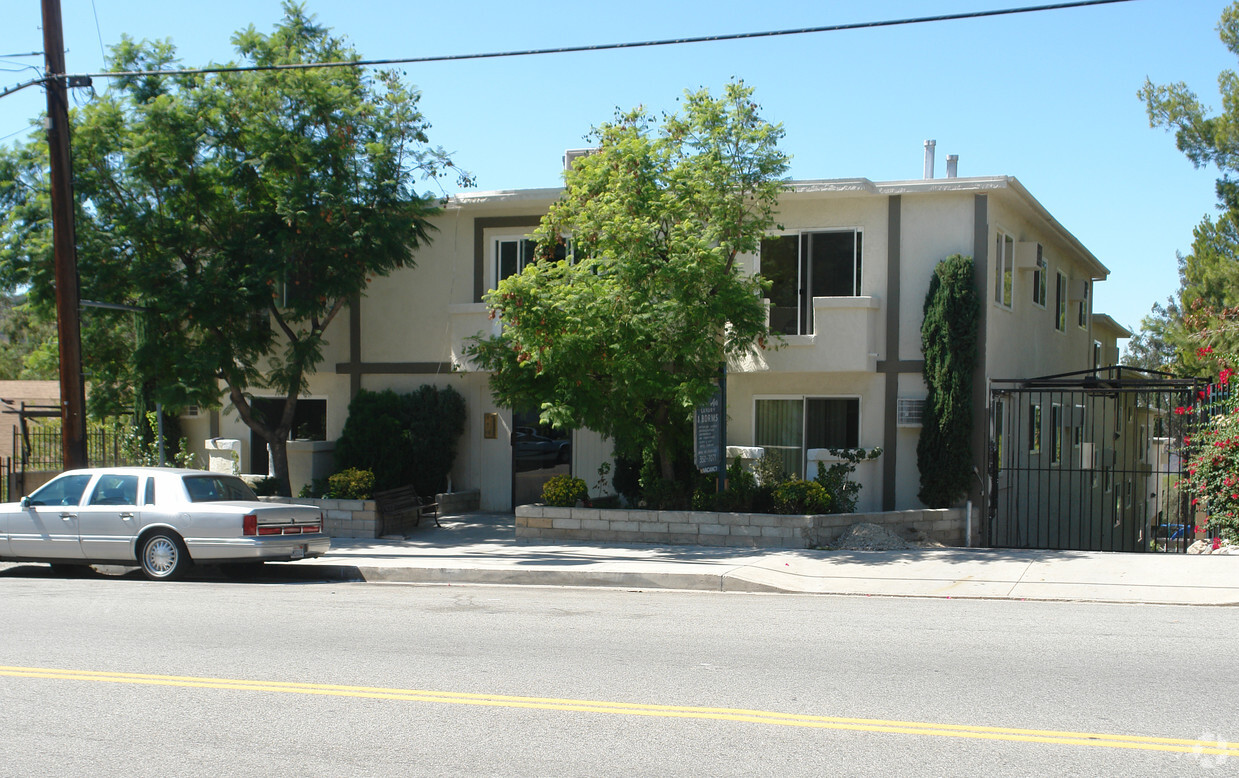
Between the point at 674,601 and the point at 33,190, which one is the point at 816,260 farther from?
the point at 33,190

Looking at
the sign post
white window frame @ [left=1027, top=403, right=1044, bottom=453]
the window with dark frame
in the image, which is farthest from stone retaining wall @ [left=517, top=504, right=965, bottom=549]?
white window frame @ [left=1027, top=403, right=1044, bottom=453]

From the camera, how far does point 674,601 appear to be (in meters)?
11.1

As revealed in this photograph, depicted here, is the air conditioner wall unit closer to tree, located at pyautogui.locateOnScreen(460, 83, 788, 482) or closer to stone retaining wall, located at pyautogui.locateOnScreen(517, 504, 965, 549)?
stone retaining wall, located at pyautogui.locateOnScreen(517, 504, 965, 549)

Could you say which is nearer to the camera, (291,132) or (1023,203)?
(291,132)

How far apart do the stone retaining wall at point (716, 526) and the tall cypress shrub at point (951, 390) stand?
1.57 ft

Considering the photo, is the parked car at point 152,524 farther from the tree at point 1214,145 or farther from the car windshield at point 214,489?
the tree at point 1214,145

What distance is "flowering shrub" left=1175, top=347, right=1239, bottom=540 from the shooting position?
14016mm

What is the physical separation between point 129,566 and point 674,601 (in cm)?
720

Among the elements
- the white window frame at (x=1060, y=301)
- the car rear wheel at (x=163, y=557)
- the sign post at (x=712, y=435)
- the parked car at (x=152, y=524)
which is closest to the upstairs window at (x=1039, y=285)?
the white window frame at (x=1060, y=301)

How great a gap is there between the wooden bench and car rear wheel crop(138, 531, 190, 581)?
3.75 meters

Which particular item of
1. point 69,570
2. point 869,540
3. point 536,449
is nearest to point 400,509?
point 536,449

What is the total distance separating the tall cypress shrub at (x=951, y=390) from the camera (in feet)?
50.9

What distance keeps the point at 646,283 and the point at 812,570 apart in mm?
4602

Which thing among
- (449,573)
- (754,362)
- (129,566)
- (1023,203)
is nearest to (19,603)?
(129,566)
